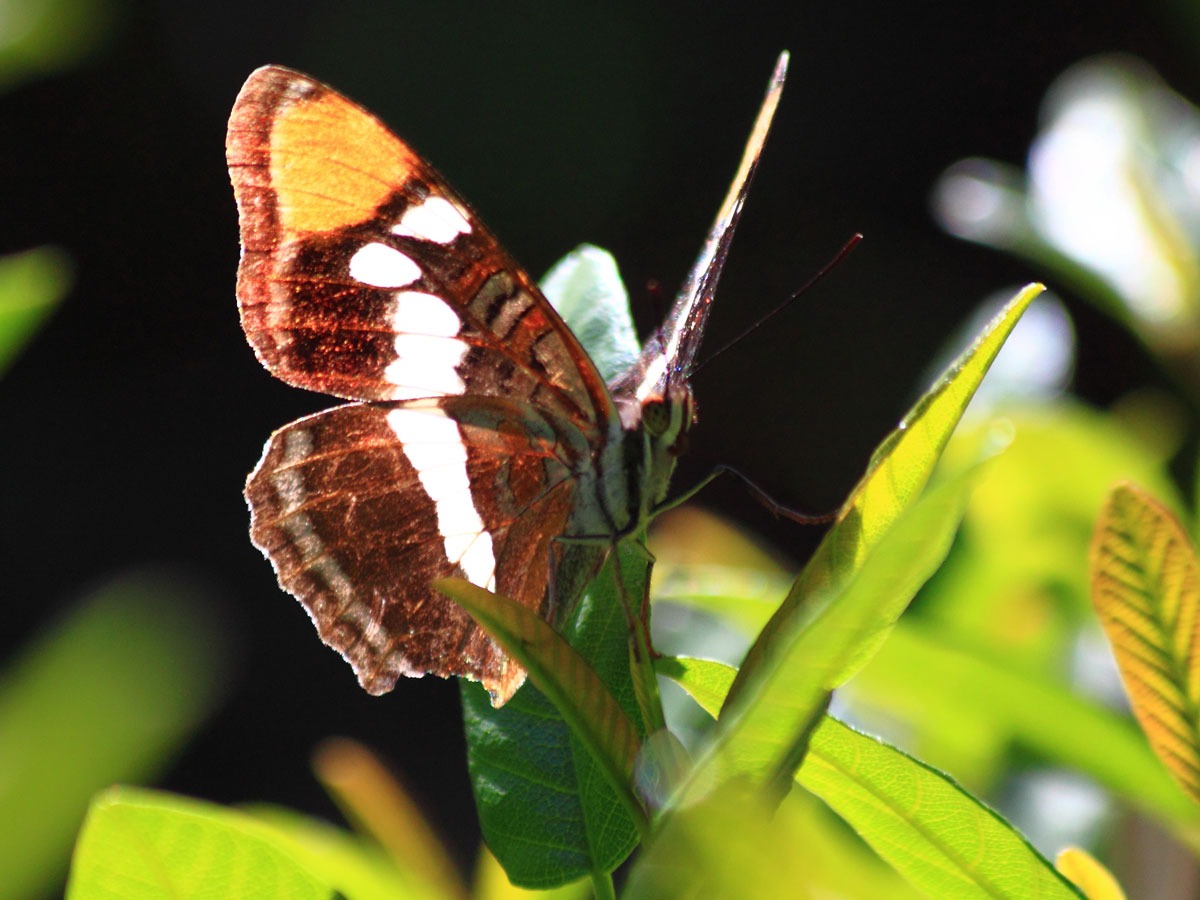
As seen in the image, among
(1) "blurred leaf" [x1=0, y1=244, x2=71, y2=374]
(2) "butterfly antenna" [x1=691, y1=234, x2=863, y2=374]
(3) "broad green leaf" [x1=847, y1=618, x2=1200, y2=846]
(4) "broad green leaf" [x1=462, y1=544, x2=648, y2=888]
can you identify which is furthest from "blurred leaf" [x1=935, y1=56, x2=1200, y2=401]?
(1) "blurred leaf" [x1=0, y1=244, x2=71, y2=374]

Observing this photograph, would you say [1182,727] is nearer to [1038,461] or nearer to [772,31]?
[1038,461]

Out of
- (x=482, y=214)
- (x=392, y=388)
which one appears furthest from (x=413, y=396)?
(x=482, y=214)

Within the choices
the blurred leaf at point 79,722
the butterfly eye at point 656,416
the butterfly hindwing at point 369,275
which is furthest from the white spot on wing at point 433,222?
the blurred leaf at point 79,722

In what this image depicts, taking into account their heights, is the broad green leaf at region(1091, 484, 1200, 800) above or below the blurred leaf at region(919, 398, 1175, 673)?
above

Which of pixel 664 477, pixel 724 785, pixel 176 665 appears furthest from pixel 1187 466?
pixel 176 665

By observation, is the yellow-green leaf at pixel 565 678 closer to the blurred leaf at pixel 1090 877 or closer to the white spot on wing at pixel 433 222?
the blurred leaf at pixel 1090 877

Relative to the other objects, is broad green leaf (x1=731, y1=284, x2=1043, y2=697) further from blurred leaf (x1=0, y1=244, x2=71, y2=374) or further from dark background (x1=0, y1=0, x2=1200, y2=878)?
dark background (x1=0, y1=0, x2=1200, y2=878)

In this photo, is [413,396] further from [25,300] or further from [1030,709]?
[1030,709]
